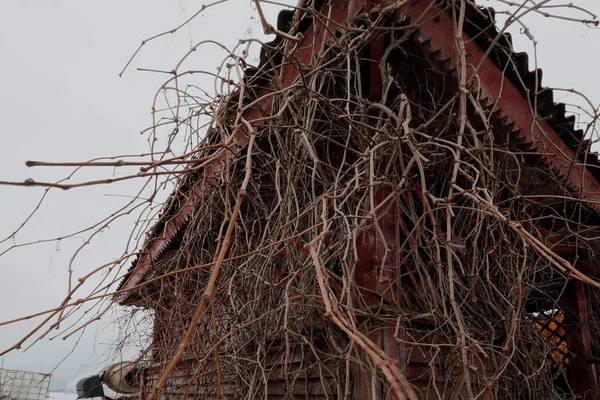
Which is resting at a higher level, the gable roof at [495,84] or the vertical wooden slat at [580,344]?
the gable roof at [495,84]

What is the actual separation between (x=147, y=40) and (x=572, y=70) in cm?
497

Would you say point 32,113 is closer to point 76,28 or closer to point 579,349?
point 76,28

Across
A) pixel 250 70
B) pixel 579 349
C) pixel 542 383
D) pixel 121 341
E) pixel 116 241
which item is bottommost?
pixel 542 383

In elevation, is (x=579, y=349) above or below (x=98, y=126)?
below

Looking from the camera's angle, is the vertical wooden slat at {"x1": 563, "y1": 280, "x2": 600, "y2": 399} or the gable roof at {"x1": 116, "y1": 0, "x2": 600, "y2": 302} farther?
the vertical wooden slat at {"x1": 563, "y1": 280, "x2": 600, "y2": 399}

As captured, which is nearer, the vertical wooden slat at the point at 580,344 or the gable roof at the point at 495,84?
the gable roof at the point at 495,84

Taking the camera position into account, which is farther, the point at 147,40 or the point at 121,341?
the point at 121,341

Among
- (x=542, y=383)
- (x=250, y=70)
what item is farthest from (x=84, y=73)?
(x=542, y=383)

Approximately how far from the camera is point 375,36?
2463mm

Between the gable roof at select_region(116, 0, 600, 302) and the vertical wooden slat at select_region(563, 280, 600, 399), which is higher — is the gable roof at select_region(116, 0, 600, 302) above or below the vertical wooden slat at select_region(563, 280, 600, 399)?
above

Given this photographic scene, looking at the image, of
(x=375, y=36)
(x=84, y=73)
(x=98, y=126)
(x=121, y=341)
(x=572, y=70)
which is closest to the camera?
(x=375, y=36)

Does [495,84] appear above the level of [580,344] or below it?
above

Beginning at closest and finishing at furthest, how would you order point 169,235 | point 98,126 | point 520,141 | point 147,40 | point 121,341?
point 147,40, point 520,141, point 121,341, point 169,235, point 98,126

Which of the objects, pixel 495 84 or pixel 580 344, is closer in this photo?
pixel 495 84
